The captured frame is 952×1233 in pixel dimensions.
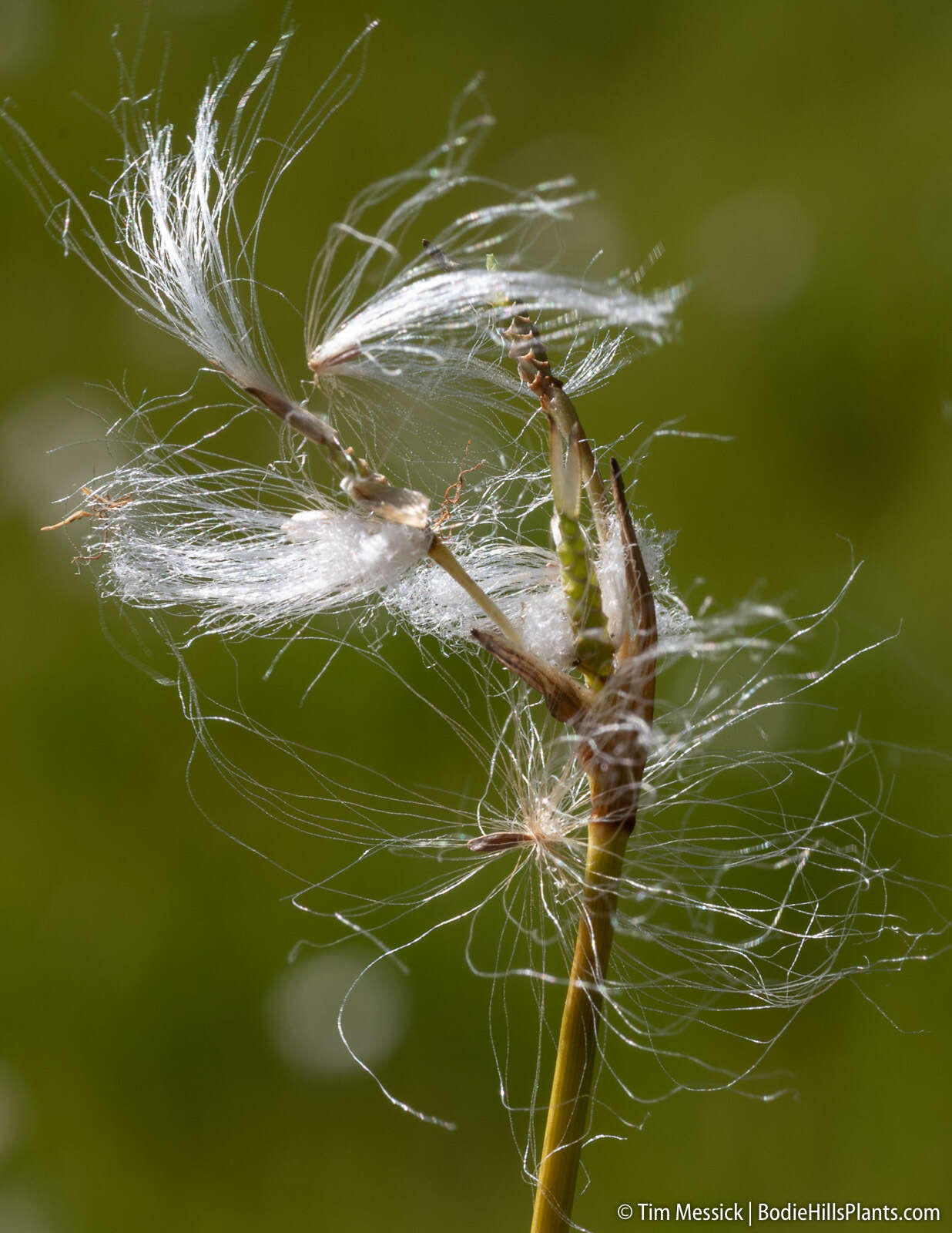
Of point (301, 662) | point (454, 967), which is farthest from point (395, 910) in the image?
point (301, 662)

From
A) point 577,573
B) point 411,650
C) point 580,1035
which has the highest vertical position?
point 577,573

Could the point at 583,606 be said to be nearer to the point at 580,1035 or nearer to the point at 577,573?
the point at 577,573

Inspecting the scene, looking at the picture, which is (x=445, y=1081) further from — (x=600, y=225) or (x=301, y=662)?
(x=600, y=225)

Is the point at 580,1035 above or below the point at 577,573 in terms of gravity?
below

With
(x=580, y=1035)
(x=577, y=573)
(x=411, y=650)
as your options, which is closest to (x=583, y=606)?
(x=577, y=573)

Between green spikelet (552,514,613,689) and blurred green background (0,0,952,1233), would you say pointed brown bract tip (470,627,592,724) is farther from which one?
blurred green background (0,0,952,1233)
